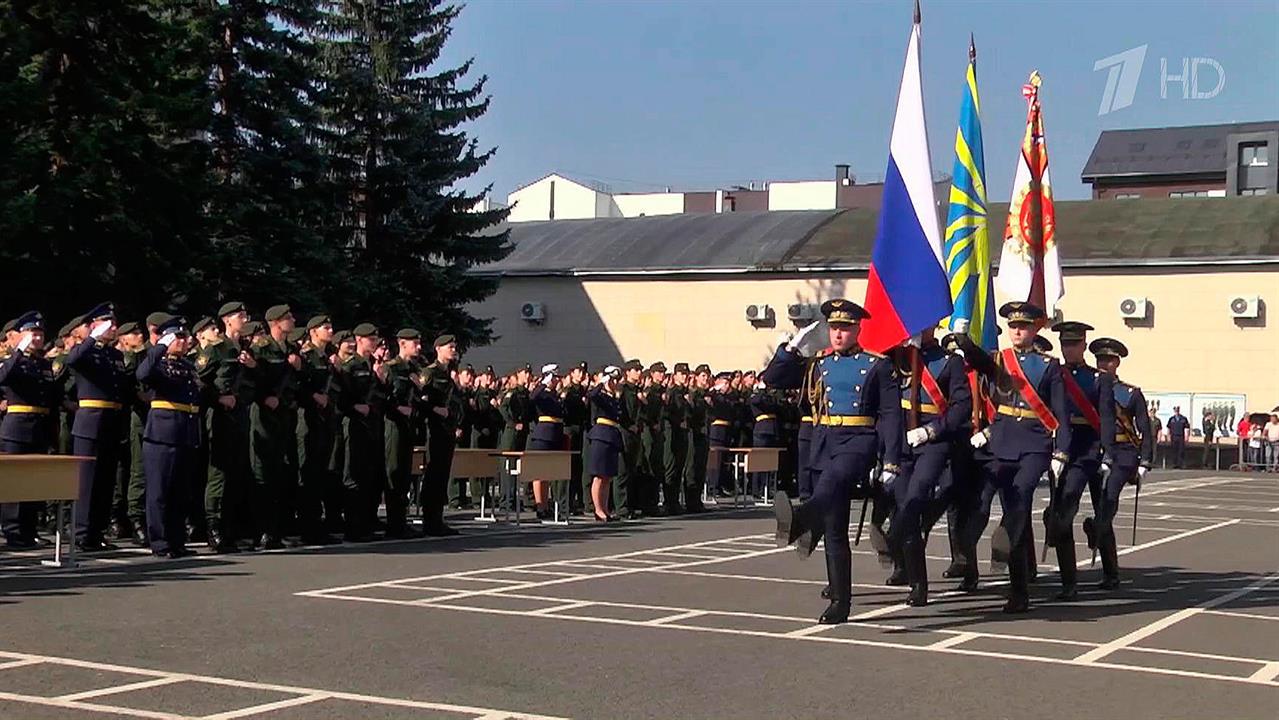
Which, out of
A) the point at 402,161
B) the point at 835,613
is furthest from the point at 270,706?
the point at 402,161

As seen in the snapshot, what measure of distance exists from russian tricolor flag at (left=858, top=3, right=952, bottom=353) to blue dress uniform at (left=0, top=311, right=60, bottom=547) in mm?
7163

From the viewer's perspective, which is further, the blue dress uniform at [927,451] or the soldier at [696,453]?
the soldier at [696,453]

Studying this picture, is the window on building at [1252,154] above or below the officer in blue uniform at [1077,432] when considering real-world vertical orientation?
above

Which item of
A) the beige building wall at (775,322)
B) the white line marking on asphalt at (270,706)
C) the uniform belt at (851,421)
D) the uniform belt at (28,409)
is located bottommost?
the white line marking on asphalt at (270,706)

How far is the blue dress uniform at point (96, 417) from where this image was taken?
571 inches

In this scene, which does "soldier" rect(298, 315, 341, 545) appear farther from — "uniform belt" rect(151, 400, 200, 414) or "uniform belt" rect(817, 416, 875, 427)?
"uniform belt" rect(817, 416, 875, 427)

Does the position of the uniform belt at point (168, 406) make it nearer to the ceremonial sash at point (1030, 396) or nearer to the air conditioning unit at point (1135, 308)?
→ the ceremonial sash at point (1030, 396)

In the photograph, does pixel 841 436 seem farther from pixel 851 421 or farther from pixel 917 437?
pixel 917 437

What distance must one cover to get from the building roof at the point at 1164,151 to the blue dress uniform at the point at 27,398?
8899 centimetres

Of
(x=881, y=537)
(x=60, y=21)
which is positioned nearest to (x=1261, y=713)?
(x=881, y=537)

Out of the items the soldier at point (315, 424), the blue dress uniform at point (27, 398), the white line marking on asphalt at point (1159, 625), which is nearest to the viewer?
the white line marking on asphalt at point (1159, 625)

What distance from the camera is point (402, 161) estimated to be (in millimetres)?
36656

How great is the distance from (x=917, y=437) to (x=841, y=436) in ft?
2.03

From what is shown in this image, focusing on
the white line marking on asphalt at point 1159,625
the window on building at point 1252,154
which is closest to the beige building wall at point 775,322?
the white line marking on asphalt at point 1159,625
